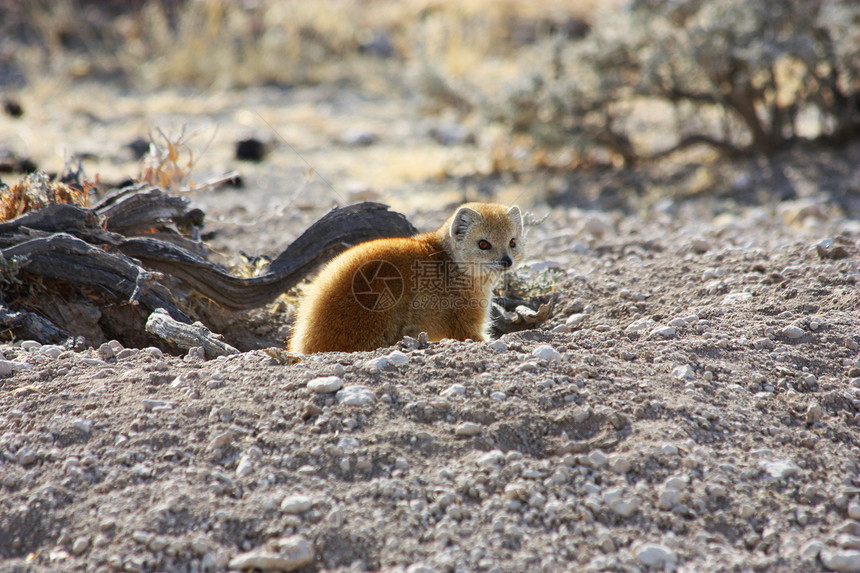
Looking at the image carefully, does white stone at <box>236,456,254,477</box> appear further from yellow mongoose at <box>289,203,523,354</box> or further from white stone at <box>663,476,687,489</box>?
white stone at <box>663,476,687,489</box>

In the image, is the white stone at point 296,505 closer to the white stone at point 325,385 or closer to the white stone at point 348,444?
the white stone at point 348,444

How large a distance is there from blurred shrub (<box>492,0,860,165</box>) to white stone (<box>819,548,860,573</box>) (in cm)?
730

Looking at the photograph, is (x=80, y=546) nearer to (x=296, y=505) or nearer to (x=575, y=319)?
(x=296, y=505)

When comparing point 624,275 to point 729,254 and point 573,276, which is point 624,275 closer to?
point 573,276

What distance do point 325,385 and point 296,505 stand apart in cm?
71

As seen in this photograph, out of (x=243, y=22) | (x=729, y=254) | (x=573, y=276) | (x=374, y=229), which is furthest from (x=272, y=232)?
(x=243, y=22)

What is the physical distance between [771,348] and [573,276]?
6.36ft

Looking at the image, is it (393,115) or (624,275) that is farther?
(393,115)

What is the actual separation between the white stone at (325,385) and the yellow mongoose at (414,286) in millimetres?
988

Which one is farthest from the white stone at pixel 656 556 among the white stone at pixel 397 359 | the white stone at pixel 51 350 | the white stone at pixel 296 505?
the white stone at pixel 51 350

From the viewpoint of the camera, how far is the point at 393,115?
13734 mm

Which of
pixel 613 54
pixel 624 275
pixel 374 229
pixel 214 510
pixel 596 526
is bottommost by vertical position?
pixel 596 526

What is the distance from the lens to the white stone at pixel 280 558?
251 cm

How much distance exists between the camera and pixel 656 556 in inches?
100
